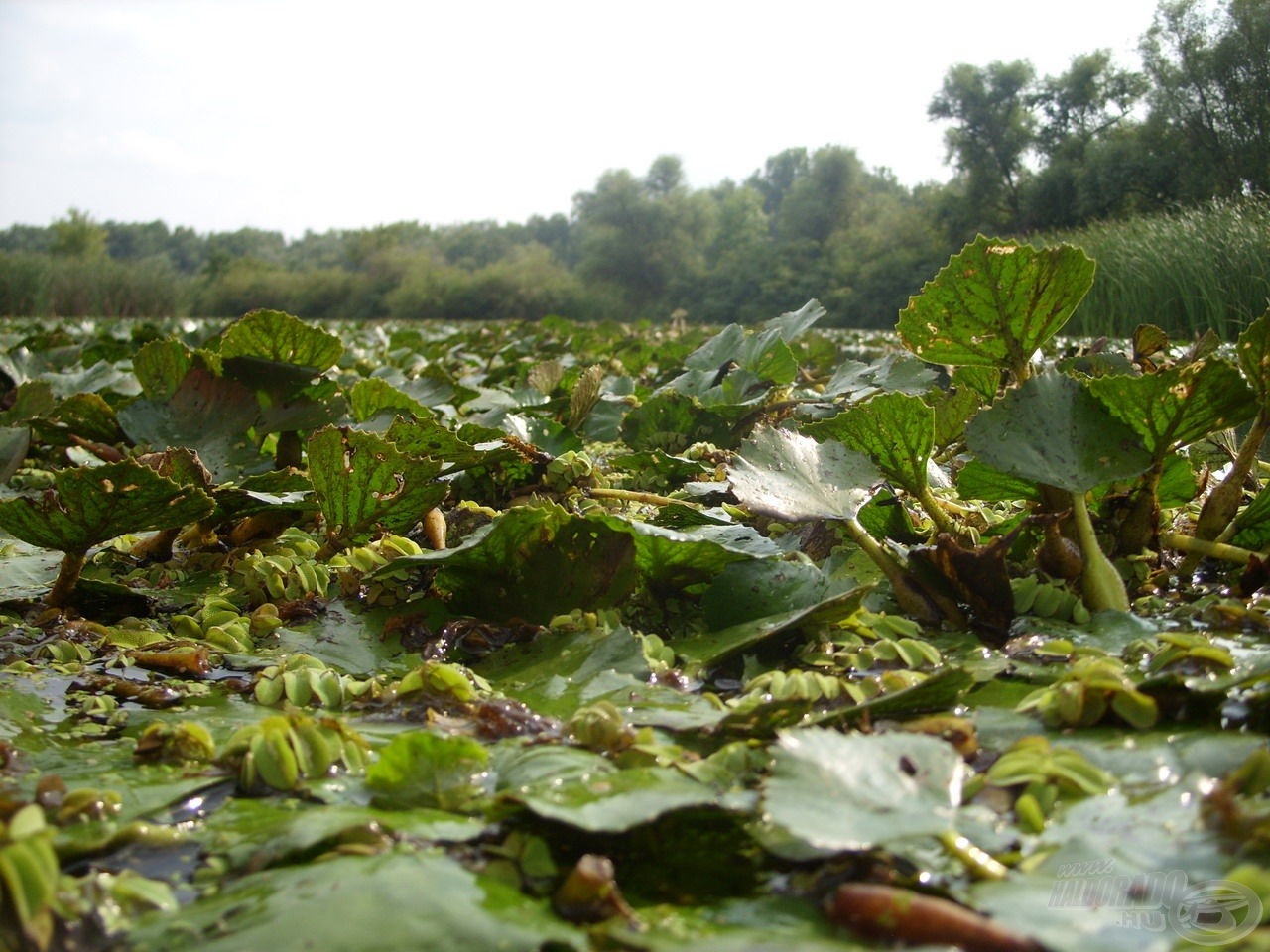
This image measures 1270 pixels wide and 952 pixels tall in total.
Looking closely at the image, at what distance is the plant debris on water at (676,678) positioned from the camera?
1.52ft

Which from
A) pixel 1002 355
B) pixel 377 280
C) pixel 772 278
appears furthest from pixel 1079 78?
pixel 1002 355

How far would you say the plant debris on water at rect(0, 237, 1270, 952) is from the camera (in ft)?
1.52

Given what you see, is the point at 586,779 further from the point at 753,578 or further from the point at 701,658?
the point at 753,578

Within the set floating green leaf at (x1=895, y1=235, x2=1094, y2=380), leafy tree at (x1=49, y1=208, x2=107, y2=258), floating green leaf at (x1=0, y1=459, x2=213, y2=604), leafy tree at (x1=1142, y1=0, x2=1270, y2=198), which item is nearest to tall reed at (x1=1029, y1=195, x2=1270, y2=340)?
floating green leaf at (x1=895, y1=235, x2=1094, y2=380)

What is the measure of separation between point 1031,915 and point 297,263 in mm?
44601

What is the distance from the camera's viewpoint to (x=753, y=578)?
896mm

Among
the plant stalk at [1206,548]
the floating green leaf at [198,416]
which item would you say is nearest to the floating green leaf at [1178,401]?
the plant stalk at [1206,548]

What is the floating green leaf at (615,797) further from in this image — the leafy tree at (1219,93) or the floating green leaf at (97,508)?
the leafy tree at (1219,93)

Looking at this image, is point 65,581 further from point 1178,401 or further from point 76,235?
point 76,235

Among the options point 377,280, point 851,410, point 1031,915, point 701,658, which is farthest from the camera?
point 377,280

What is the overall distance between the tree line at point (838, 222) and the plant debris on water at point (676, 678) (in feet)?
35.5

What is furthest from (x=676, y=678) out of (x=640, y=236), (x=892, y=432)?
(x=640, y=236)

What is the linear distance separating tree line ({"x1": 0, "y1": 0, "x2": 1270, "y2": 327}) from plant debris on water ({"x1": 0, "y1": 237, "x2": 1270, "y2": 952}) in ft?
35.5

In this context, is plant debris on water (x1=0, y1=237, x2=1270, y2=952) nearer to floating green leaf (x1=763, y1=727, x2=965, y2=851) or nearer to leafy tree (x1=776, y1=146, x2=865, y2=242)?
floating green leaf (x1=763, y1=727, x2=965, y2=851)
